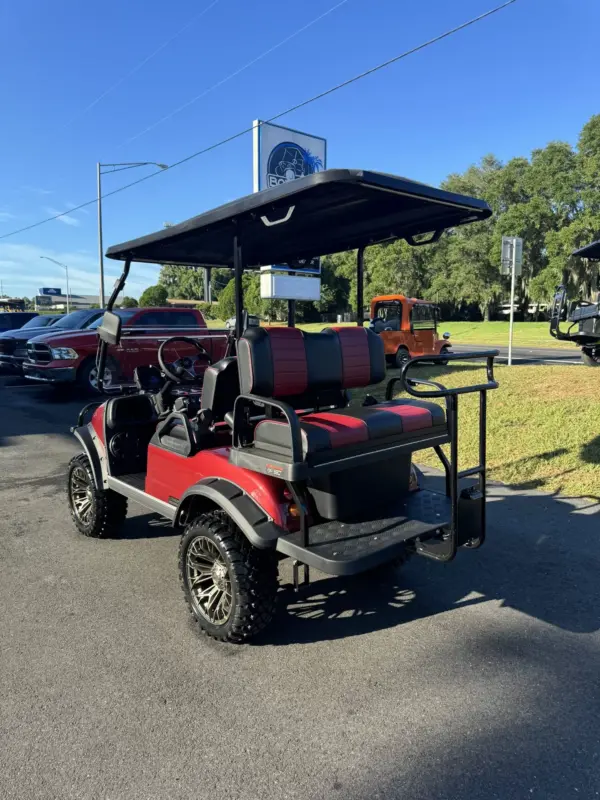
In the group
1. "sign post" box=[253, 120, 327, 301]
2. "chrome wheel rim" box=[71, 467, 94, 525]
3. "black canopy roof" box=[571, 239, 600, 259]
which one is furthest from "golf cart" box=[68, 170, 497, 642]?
"sign post" box=[253, 120, 327, 301]

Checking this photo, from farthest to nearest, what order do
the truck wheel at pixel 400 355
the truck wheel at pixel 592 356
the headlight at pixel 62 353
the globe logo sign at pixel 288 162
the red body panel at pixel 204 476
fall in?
the truck wheel at pixel 400 355, the globe logo sign at pixel 288 162, the headlight at pixel 62 353, the truck wheel at pixel 592 356, the red body panel at pixel 204 476

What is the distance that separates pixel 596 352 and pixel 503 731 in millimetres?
7202

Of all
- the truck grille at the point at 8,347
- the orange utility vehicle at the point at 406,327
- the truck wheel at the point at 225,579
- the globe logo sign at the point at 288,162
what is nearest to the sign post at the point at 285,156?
the globe logo sign at the point at 288,162

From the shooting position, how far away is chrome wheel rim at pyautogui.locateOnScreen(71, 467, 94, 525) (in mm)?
4355

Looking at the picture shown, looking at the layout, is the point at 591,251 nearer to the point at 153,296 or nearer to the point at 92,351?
the point at 92,351

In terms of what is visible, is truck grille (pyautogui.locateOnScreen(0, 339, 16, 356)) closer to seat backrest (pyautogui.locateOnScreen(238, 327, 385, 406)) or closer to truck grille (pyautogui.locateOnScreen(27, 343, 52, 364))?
truck grille (pyautogui.locateOnScreen(27, 343, 52, 364))

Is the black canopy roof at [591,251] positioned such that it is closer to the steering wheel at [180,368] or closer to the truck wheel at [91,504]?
the steering wheel at [180,368]

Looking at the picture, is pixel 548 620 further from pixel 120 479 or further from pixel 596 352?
pixel 596 352

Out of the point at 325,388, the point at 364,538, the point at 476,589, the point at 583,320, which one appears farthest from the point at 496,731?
the point at 583,320

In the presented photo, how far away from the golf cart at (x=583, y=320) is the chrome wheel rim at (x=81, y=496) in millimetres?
6060

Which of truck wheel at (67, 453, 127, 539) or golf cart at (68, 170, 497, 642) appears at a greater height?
golf cart at (68, 170, 497, 642)

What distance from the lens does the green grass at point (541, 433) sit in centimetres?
566

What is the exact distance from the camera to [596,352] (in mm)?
8312

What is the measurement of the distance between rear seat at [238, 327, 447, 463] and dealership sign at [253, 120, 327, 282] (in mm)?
7654
